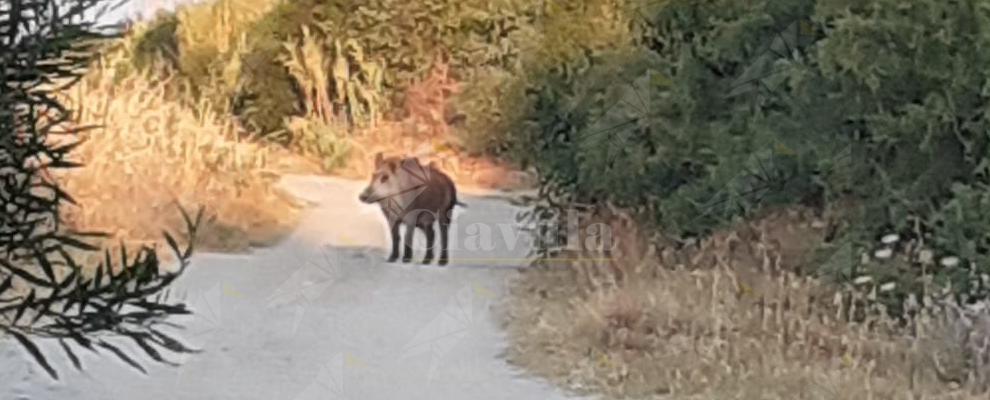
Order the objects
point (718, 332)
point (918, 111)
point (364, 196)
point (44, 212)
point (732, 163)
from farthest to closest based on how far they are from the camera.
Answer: point (364, 196) → point (732, 163) → point (718, 332) → point (918, 111) → point (44, 212)

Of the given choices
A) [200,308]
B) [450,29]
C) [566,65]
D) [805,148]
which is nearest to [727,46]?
[805,148]

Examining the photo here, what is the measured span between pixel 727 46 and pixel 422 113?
5.93 ft

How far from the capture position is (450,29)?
5.39 m

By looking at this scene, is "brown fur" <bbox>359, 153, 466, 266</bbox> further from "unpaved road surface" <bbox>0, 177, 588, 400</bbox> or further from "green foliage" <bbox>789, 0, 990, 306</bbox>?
"green foliage" <bbox>789, 0, 990, 306</bbox>

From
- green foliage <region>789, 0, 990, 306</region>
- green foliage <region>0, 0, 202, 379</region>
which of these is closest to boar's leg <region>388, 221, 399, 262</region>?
green foliage <region>789, 0, 990, 306</region>

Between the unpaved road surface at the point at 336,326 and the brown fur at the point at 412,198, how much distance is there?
7 centimetres

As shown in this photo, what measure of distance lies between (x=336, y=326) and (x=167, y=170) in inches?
58.5

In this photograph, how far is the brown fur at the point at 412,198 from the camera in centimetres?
401

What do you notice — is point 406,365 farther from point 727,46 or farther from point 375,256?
point 727,46

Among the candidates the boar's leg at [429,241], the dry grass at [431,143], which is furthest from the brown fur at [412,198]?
the dry grass at [431,143]

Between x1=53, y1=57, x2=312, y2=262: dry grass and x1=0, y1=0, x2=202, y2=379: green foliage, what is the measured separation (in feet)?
6.76

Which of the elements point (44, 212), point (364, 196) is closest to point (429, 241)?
point (364, 196)

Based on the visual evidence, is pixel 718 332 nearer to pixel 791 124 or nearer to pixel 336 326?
pixel 791 124

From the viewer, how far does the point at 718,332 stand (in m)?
3.23
